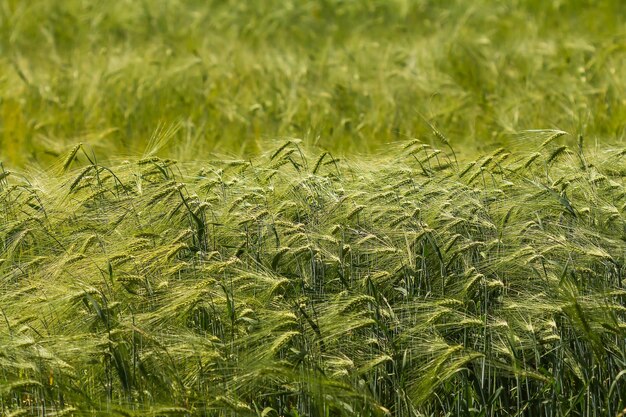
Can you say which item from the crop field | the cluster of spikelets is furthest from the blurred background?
the cluster of spikelets

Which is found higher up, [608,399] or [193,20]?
[193,20]

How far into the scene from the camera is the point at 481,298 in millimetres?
3439

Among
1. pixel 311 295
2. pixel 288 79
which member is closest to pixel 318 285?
pixel 311 295

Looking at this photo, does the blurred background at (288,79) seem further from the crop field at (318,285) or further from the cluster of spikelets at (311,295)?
the cluster of spikelets at (311,295)

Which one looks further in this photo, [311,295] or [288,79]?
[288,79]

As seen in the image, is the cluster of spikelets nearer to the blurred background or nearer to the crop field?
the crop field

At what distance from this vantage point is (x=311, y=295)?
3.40 metres

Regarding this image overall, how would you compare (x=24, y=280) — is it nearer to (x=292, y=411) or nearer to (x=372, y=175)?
(x=292, y=411)

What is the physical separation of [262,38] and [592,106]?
2.74 meters

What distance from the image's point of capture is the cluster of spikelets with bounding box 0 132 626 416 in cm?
310

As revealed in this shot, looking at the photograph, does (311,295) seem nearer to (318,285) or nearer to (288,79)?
(318,285)

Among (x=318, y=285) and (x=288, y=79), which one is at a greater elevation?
(x=288, y=79)

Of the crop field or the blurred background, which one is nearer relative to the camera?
the crop field

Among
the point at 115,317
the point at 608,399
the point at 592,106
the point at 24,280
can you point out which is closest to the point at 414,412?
the point at 608,399
